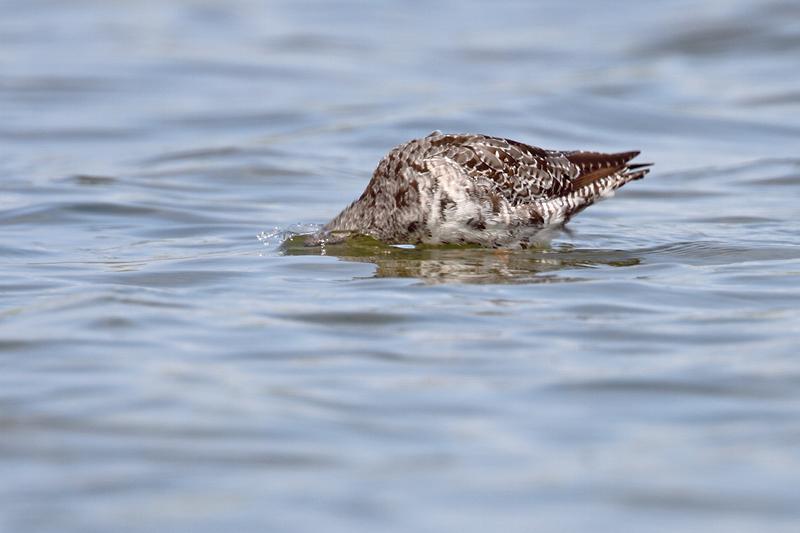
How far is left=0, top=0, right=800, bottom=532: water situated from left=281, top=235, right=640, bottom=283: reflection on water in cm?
5

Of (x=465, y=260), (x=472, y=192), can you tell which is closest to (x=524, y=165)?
(x=472, y=192)

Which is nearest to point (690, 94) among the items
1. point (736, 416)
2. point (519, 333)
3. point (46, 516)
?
point (519, 333)

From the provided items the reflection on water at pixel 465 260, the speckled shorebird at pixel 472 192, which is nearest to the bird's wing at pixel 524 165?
the speckled shorebird at pixel 472 192

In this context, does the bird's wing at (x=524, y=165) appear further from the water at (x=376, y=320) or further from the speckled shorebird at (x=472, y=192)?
the water at (x=376, y=320)

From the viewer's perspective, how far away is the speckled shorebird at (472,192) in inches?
442

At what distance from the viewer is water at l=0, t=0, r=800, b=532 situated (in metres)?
5.99

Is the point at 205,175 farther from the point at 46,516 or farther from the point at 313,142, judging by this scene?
Result: the point at 46,516

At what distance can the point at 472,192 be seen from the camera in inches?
442

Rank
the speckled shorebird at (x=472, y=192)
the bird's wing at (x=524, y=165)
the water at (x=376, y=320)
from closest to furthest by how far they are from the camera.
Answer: the water at (x=376, y=320) → the speckled shorebird at (x=472, y=192) → the bird's wing at (x=524, y=165)

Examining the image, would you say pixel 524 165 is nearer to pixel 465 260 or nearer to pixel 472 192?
pixel 472 192

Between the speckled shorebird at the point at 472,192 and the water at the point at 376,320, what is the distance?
23 cm

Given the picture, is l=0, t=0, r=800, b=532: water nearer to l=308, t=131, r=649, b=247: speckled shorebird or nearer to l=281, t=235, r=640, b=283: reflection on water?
l=281, t=235, r=640, b=283: reflection on water

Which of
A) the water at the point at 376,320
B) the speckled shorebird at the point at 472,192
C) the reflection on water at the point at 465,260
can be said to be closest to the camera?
the water at the point at 376,320

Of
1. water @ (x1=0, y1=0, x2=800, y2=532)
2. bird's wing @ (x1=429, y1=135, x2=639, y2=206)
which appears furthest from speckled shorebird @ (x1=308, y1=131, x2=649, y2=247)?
water @ (x1=0, y1=0, x2=800, y2=532)
